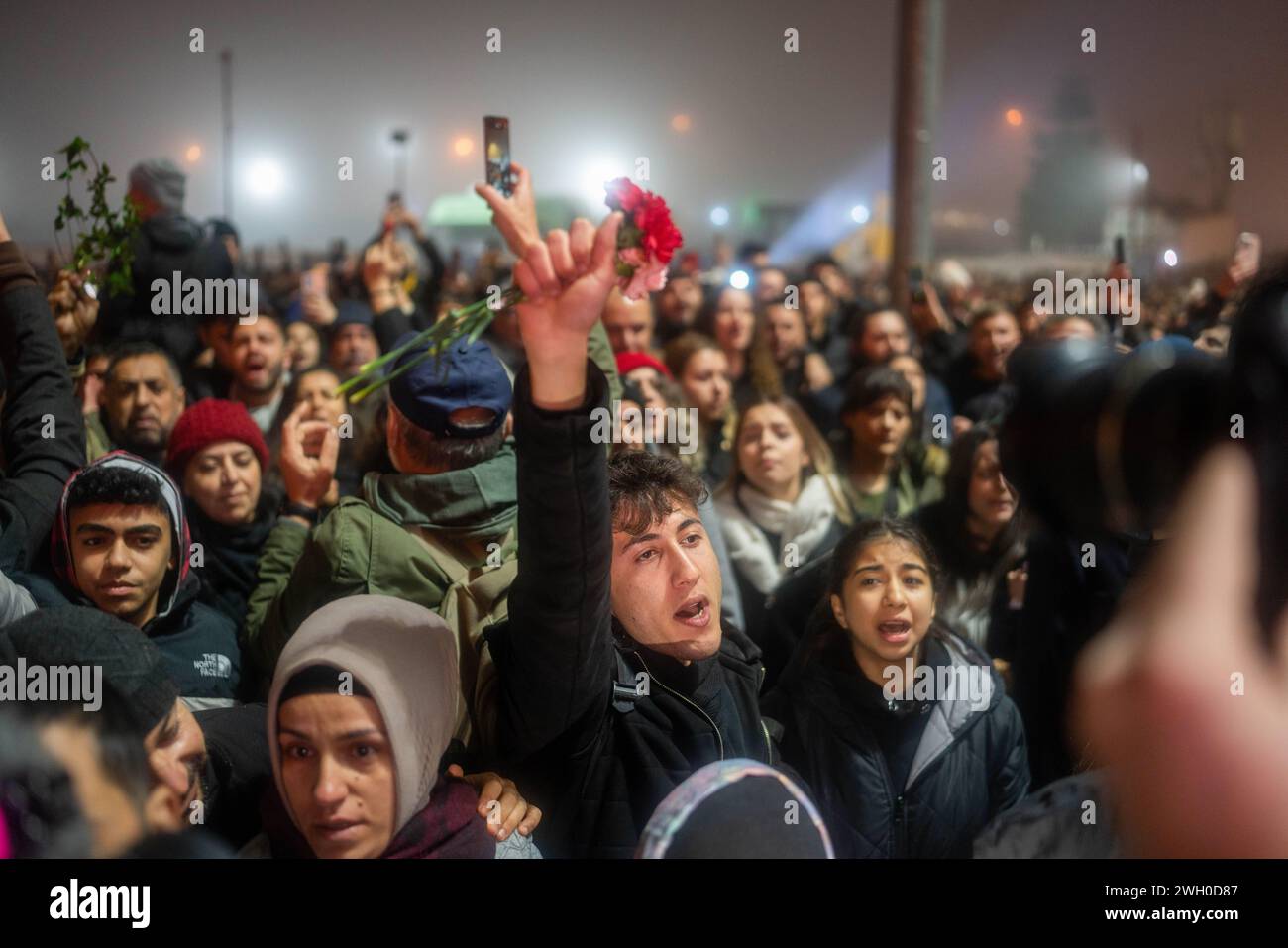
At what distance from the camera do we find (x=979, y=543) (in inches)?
118

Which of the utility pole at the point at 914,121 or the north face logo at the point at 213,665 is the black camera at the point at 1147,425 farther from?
the utility pole at the point at 914,121

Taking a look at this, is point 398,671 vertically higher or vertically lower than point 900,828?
higher

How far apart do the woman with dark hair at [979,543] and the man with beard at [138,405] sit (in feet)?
6.57

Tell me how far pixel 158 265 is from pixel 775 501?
194cm

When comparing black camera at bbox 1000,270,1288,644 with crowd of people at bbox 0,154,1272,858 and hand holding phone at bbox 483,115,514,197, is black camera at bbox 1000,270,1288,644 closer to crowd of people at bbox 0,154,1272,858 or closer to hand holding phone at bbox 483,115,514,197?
crowd of people at bbox 0,154,1272,858

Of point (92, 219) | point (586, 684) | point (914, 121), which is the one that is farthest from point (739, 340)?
point (586, 684)

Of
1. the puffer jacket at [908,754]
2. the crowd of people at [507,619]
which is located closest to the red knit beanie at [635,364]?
the crowd of people at [507,619]

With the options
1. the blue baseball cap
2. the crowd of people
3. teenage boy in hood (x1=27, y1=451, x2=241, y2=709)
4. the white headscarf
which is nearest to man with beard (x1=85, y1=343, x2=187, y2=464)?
the crowd of people

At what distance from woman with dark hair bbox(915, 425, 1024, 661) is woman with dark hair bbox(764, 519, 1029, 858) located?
619 mm

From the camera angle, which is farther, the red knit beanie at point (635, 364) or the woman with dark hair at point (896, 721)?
the red knit beanie at point (635, 364)

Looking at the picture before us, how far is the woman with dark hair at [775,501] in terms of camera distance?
295 centimetres

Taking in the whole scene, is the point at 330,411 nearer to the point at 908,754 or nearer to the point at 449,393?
the point at 449,393

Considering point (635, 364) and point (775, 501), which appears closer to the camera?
point (775, 501)

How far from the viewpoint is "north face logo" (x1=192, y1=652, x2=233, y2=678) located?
2.12 m
